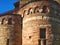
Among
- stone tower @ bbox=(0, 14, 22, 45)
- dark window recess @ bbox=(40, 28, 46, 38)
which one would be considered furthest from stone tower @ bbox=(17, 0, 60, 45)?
stone tower @ bbox=(0, 14, 22, 45)

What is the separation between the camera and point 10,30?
17922mm

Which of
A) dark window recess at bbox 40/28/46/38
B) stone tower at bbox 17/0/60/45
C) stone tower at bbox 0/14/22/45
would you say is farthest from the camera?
stone tower at bbox 0/14/22/45

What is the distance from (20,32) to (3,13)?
9.39ft

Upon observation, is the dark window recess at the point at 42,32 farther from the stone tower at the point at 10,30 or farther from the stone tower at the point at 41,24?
the stone tower at the point at 10,30

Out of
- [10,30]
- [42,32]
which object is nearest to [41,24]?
[42,32]

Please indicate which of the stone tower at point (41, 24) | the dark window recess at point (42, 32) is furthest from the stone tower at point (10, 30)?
the dark window recess at point (42, 32)

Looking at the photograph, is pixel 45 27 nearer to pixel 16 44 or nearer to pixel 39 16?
pixel 39 16

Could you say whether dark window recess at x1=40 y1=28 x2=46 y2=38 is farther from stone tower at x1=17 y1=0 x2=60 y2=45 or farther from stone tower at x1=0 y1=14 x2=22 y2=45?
stone tower at x1=0 y1=14 x2=22 y2=45

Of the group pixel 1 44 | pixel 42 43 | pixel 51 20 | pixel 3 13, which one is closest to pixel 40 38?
pixel 42 43

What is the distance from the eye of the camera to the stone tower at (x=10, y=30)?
17688mm

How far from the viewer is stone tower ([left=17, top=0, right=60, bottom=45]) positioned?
15.9 metres

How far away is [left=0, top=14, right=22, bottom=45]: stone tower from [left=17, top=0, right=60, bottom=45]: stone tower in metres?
0.76

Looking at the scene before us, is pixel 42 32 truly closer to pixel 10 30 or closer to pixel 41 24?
pixel 41 24

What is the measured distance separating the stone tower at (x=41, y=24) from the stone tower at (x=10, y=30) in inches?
30.1
